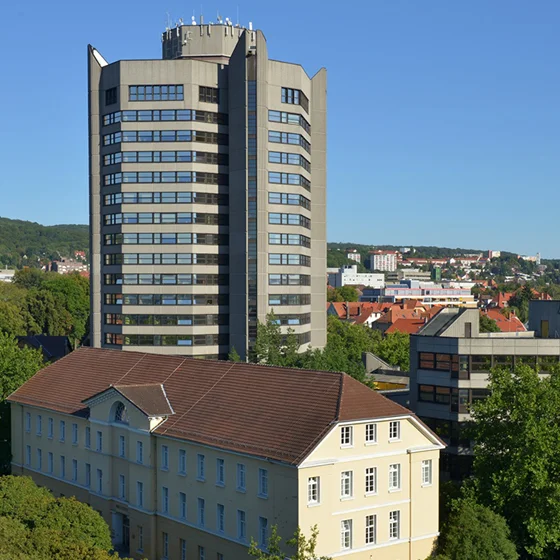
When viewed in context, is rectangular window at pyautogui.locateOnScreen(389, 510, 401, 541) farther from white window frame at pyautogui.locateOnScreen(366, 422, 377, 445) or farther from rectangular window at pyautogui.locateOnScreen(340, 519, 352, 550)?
white window frame at pyautogui.locateOnScreen(366, 422, 377, 445)

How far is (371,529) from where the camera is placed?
171 ft

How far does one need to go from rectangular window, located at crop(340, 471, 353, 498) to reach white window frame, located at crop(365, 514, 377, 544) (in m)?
2.10

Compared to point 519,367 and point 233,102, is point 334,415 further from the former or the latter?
point 233,102

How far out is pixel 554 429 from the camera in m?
53.8

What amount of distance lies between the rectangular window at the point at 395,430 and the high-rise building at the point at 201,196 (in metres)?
48.6

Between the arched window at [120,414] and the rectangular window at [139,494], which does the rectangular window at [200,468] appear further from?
the arched window at [120,414]

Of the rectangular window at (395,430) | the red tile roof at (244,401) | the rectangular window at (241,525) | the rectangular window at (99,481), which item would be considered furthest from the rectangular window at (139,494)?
the rectangular window at (395,430)

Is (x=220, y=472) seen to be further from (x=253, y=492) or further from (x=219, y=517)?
(x=253, y=492)

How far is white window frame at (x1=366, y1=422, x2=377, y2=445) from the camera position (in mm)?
52281

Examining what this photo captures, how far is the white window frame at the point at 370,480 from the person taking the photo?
52.1 meters

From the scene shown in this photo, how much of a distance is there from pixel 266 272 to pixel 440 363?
37447mm

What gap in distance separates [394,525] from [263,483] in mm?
8544

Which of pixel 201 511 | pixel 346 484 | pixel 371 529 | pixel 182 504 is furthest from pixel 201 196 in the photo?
pixel 371 529

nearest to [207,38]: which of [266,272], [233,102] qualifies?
[233,102]
